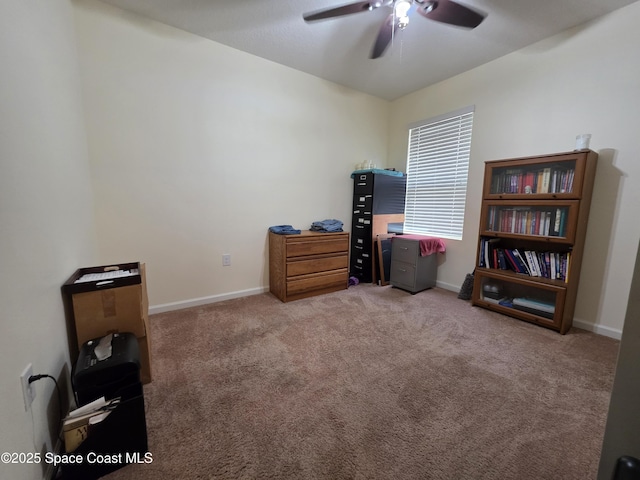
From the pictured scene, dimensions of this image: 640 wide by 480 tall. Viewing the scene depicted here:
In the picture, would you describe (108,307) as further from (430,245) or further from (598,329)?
(598,329)

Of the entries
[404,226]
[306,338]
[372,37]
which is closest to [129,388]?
[306,338]

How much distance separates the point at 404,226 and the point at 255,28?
2.95 m

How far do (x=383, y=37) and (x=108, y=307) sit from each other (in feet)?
8.74

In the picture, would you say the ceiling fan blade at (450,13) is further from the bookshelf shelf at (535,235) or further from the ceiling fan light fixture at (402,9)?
the bookshelf shelf at (535,235)

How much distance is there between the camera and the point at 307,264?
2.84 meters

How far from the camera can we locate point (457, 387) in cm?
152

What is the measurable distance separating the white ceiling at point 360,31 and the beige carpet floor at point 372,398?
2636 millimetres

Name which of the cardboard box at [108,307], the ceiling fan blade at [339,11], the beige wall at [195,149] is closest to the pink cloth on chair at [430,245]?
the beige wall at [195,149]

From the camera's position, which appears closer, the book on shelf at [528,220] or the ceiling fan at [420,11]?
the ceiling fan at [420,11]

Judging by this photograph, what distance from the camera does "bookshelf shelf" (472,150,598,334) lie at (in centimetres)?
211

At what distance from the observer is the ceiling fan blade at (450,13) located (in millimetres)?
1620

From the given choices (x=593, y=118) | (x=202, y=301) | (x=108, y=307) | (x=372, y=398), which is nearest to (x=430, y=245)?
(x=593, y=118)

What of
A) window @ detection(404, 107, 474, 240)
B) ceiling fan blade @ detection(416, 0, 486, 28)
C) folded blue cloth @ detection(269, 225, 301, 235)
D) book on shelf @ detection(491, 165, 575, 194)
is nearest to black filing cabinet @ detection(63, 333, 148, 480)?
folded blue cloth @ detection(269, 225, 301, 235)

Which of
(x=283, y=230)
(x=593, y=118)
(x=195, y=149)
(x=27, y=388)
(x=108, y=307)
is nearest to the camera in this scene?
(x=27, y=388)
